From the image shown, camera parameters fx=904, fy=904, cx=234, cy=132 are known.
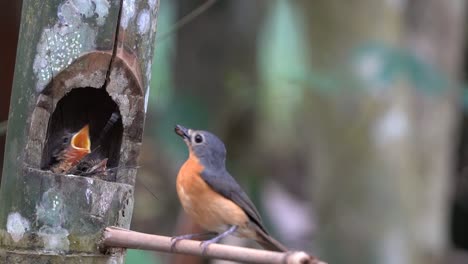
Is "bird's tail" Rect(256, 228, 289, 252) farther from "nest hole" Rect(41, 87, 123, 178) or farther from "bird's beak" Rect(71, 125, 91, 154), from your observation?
"bird's beak" Rect(71, 125, 91, 154)

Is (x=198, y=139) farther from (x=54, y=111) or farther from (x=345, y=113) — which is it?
(x=345, y=113)

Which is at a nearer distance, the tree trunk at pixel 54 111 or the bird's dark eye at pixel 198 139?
the tree trunk at pixel 54 111

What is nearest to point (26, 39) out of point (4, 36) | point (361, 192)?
point (4, 36)

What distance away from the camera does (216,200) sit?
3277mm

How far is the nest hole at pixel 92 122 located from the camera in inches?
121

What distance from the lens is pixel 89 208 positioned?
2.91 metres

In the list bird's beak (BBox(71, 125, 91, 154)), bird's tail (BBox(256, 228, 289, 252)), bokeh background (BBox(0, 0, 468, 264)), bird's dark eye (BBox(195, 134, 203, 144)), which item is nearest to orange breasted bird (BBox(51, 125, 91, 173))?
bird's beak (BBox(71, 125, 91, 154))

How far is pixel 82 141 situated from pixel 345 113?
3.94 metres

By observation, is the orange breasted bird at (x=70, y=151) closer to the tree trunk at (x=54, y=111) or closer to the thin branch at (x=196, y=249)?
the tree trunk at (x=54, y=111)

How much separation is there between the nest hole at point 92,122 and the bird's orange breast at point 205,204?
0.35 metres

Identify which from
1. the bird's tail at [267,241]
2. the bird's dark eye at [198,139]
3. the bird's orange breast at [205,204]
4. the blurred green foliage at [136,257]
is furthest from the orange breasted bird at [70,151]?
the blurred green foliage at [136,257]

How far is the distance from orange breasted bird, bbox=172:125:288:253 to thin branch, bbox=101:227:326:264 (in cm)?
43

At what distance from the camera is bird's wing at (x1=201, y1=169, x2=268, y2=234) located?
3215 mm

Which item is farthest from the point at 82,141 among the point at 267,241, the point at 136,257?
the point at 136,257
